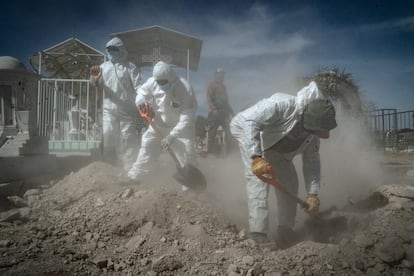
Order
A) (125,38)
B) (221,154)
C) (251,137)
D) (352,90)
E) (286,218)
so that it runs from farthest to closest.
Result: (352,90) → (125,38) → (221,154) → (286,218) → (251,137)

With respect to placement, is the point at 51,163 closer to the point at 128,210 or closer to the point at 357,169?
the point at 128,210

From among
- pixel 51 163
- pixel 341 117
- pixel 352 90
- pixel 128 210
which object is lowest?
pixel 128 210

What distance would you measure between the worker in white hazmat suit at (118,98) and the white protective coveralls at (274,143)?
2226mm

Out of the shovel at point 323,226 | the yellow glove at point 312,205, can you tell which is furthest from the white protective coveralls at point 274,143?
the shovel at point 323,226

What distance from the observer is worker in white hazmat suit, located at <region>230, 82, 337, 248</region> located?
9.76ft

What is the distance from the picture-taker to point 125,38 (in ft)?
28.6

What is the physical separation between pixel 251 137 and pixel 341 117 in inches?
281

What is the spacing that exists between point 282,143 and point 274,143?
11 cm

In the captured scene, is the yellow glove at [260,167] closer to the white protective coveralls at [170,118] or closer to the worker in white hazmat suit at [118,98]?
the white protective coveralls at [170,118]

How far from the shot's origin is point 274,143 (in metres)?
3.41

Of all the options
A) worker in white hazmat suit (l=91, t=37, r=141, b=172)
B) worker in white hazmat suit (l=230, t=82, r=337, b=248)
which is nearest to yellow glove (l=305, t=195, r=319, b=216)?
worker in white hazmat suit (l=230, t=82, r=337, b=248)

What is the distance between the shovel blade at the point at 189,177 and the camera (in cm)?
436

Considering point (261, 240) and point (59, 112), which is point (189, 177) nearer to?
point (261, 240)

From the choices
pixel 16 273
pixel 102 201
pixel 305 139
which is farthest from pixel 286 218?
pixel 16 273
